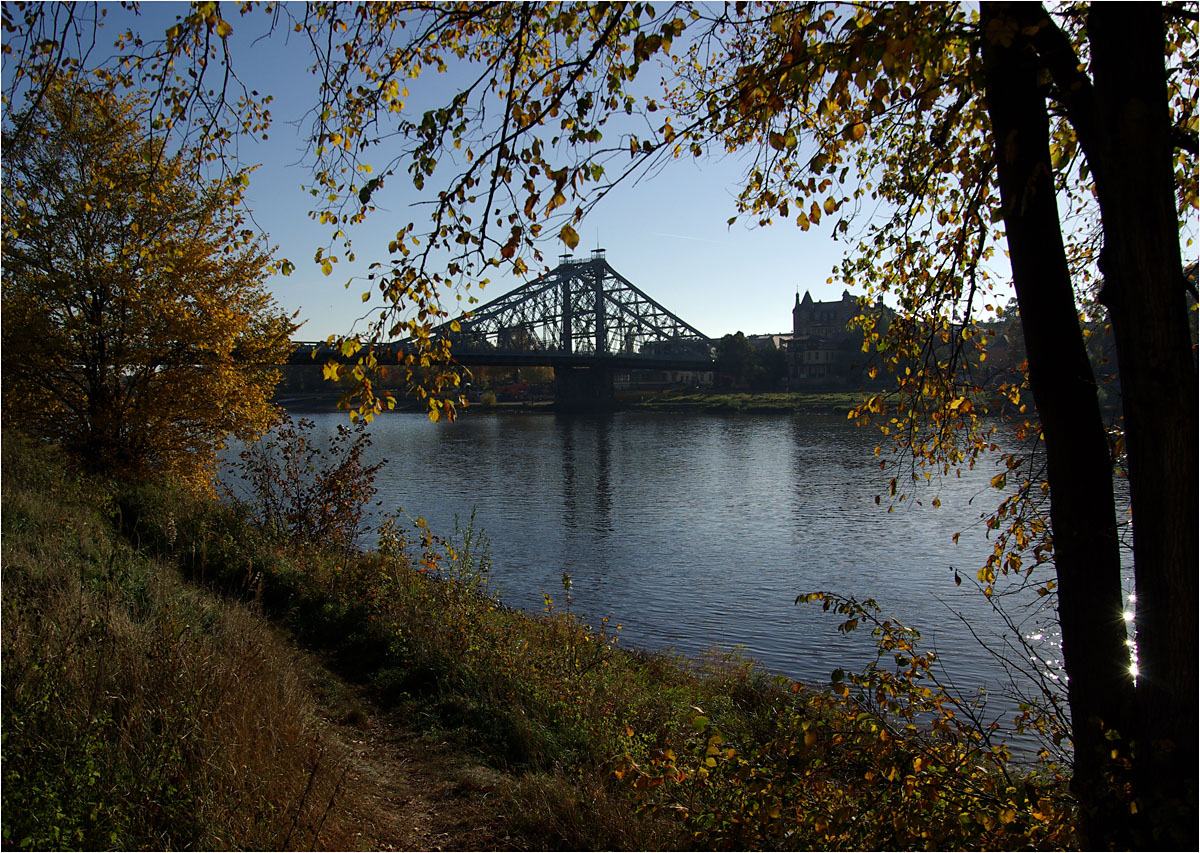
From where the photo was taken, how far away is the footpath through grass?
108 inches

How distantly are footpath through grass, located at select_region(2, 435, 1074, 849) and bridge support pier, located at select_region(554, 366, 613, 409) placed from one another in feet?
185

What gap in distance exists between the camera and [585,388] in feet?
207

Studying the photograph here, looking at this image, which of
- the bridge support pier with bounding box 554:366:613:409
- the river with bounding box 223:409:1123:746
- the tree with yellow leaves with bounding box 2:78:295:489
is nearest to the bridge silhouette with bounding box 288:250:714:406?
the bridge support pier with bounding box 554:366:613:409

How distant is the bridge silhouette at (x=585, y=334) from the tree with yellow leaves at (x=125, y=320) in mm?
42241

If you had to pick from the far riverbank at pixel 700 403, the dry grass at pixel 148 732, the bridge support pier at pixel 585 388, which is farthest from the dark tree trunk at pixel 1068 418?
the bridge support pier at pixel 585 388

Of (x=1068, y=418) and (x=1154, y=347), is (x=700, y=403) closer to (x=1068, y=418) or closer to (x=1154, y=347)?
(x=1068, y=418)

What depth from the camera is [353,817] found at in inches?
130

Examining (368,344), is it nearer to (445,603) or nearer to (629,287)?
(445,603)

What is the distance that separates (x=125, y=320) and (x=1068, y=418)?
1193 cm

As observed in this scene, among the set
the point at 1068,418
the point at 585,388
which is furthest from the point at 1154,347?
the point at 585,388

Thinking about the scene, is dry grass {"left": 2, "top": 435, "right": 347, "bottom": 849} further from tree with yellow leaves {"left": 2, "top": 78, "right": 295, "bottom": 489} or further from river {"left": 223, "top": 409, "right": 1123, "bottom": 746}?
tree with yellow leaves {"left": 2, "top": 78, "right": 295, "bottom": 489}

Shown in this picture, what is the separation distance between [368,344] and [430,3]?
1242 millimetres

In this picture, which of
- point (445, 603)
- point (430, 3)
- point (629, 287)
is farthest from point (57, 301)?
point (629, 287)

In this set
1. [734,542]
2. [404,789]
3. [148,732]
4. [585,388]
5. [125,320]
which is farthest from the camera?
[585,388]
